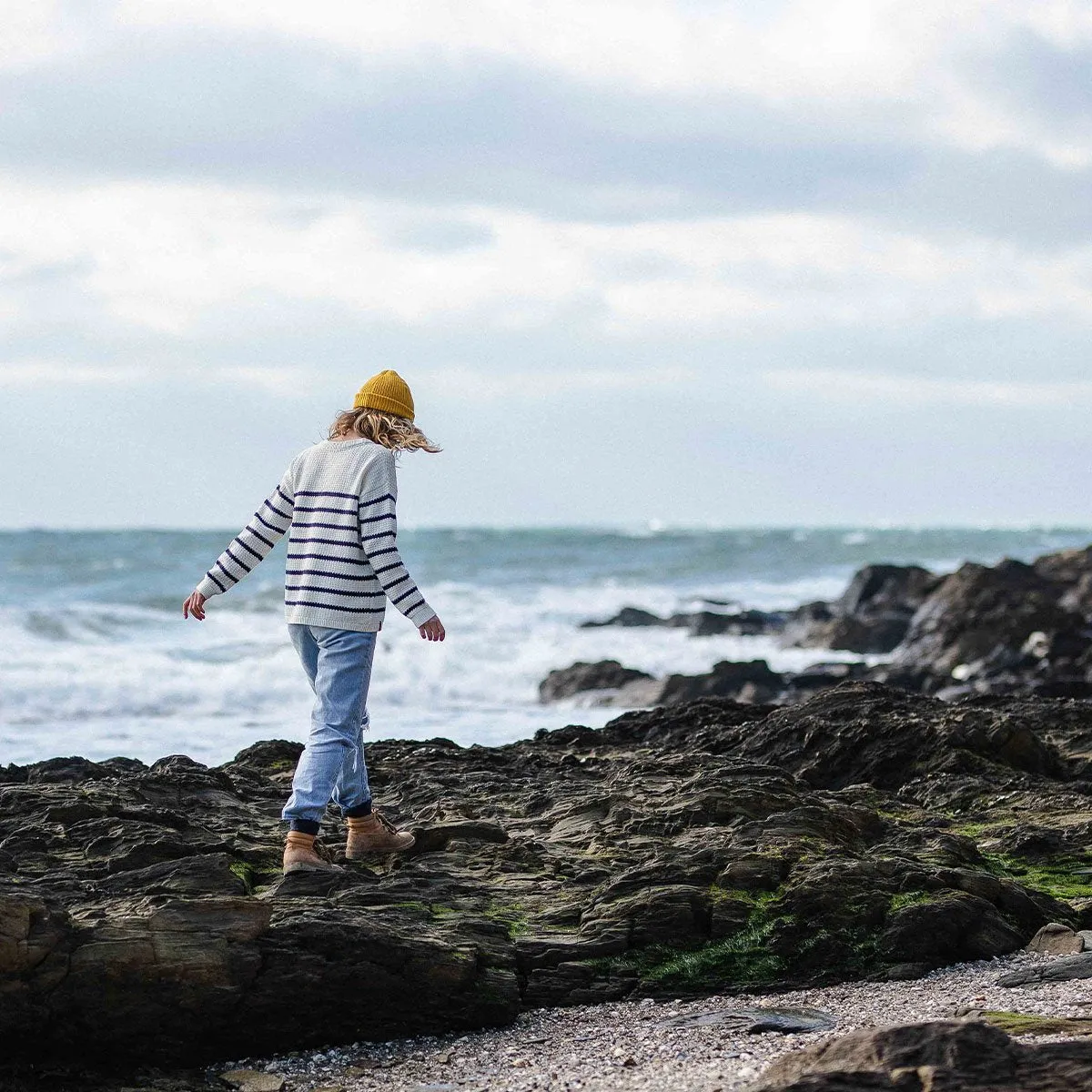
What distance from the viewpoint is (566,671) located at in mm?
20734

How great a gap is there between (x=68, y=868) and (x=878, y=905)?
320 centimetres

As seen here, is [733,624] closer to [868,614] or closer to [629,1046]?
[868,614]

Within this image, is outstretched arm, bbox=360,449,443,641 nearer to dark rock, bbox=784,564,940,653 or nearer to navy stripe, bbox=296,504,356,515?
navy stripe, bbox=296,504,356,515

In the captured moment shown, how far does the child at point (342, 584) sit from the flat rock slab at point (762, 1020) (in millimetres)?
1530

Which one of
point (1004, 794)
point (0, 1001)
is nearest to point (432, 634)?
point (0, 1001)

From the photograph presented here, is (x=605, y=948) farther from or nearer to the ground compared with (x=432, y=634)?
nearer to the ground

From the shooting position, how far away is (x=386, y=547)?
582 cm

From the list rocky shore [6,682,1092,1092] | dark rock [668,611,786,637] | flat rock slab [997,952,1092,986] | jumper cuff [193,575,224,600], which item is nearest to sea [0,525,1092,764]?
dark rock [668,611,786,637]

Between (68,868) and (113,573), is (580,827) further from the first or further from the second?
(113,573)

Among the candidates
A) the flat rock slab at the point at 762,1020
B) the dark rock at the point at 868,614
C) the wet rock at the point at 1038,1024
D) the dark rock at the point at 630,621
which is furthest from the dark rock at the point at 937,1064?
the dark rock at the point at 630,621

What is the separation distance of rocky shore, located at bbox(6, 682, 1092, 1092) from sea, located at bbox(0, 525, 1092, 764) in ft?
21.2

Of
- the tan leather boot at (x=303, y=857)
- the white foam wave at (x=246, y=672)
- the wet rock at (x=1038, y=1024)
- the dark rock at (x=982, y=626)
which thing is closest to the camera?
the wet rock at (x=1038, y=1024)

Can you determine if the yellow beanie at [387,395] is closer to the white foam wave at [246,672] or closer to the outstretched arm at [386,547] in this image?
the outstretched arm at [386,547]

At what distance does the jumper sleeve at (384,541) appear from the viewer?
5801 millimetres
